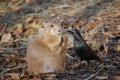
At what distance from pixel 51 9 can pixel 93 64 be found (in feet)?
7.77

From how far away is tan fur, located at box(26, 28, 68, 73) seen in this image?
3811 millimetres

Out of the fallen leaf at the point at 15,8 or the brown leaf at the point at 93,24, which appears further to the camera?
the fallen leaf at the point at 15,8

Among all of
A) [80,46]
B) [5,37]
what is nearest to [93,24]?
[5,37]

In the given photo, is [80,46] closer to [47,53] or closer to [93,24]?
[47,53]

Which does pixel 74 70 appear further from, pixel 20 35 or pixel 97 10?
pixel 97 10

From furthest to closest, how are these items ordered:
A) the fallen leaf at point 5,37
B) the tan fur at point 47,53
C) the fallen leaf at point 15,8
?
the fallen leaf at point 15,8 < the fallen leaf at point 5,37 < the tan fur at point 47,53

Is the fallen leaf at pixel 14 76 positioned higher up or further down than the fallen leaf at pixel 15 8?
further down

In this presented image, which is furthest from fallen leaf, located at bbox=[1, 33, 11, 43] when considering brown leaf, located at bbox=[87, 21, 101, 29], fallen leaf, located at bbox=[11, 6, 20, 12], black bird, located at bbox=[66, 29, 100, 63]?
black bird, located at bbox=[66, 29, 100, 63]

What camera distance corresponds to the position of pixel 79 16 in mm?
5945

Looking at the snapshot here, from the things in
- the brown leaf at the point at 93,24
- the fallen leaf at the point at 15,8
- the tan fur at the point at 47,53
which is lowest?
the tan fur at the point at 47,53

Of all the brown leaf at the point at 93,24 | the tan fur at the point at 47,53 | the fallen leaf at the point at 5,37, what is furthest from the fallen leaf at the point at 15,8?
the tan fur at the point at 47,53

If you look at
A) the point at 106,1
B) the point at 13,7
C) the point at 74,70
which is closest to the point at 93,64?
the point at 74,70

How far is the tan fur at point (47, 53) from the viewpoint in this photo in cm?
381

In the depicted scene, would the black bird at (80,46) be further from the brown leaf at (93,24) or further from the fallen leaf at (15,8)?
the fallen leaf at (15,8)
